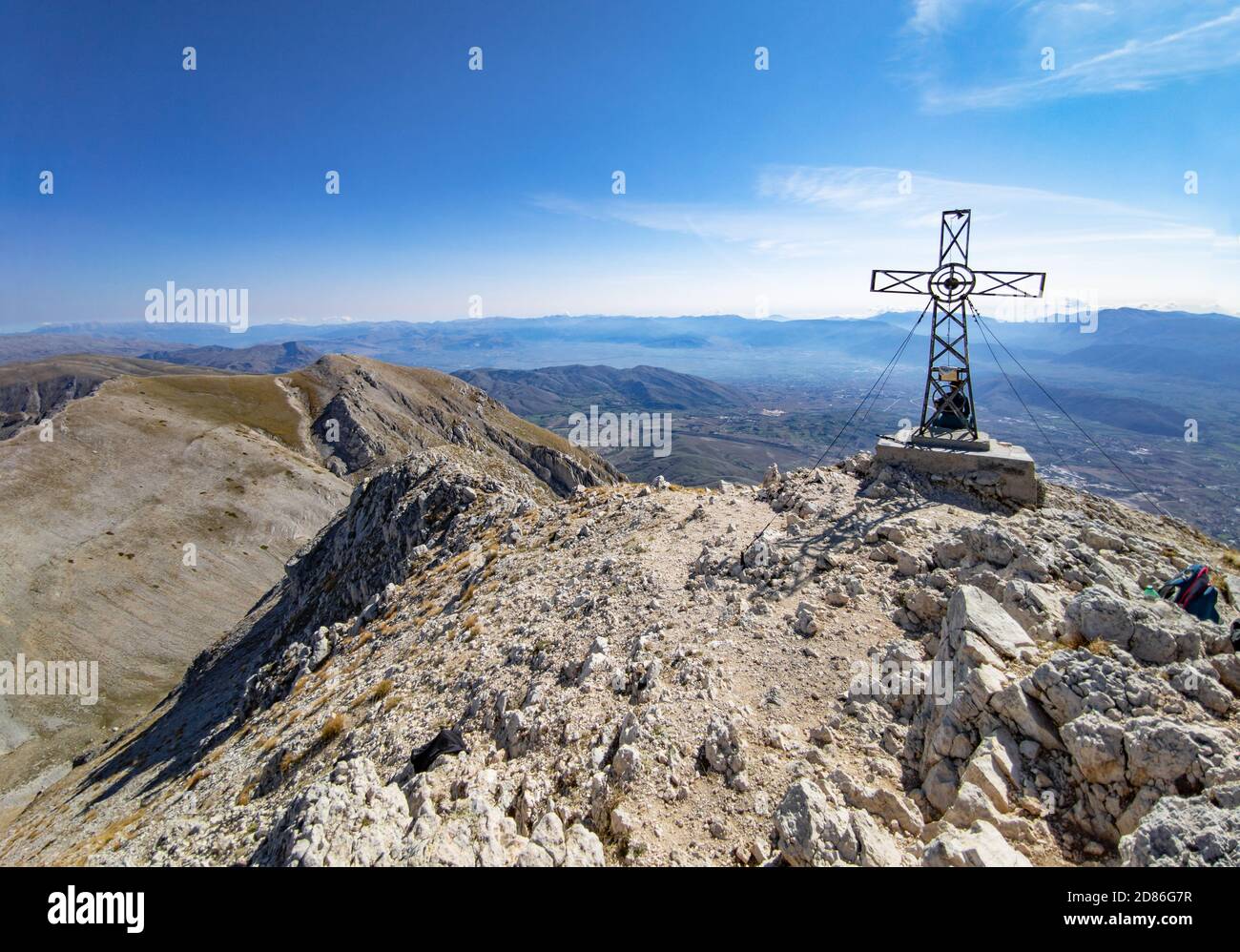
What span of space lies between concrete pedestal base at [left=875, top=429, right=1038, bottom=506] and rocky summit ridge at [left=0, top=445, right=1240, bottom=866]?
1.41 ft

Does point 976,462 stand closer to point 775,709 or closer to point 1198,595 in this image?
point 1198,595

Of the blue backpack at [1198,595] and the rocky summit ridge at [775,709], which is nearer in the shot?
the rocky summit ridge at [775,709]

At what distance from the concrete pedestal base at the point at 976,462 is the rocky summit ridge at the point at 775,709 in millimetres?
430

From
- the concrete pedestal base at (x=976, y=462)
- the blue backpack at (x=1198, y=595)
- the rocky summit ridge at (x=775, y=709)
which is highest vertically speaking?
the concrete pedestal base at (x=976, y=462)

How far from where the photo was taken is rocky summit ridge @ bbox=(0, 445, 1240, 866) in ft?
21.9

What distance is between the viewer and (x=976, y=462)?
1639 cm

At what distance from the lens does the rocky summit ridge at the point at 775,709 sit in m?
6.66

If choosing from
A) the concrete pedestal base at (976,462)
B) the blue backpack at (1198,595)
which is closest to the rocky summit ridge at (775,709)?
the concrete pedestal base at (976,462)

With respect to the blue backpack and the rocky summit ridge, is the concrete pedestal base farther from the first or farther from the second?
the blue backpack

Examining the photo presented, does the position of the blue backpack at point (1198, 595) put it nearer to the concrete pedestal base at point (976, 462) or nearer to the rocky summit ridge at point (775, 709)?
the rocky summit ridge at point (775, 709)

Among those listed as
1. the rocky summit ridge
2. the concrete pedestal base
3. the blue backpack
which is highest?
the concrete pedestal base

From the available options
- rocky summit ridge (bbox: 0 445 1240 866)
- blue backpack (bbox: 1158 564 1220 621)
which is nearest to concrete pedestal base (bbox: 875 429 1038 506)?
rocky summit ridge (bbox: 0 445 1240 866)
